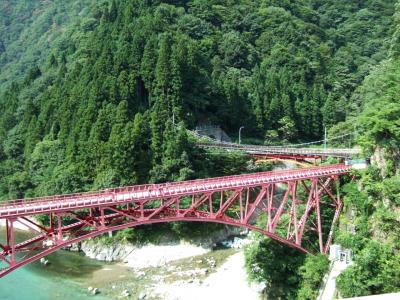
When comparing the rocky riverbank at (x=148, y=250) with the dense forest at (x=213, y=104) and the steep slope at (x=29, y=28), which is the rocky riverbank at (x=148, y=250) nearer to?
the dense forest at (x=213, y=104)

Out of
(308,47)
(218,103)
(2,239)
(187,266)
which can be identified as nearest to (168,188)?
(187,266)

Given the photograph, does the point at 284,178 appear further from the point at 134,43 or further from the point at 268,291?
the point at 134,43

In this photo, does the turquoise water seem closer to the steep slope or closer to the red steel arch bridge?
the red steel arch bridge

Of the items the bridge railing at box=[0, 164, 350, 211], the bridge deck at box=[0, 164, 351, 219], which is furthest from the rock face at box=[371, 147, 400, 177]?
the bridge railing at box=[0, 164, 350, 211]

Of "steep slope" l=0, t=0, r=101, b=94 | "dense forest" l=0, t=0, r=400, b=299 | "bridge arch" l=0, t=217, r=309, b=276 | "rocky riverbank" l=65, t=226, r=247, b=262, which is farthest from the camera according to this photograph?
"steep slope" l=0, t=0, r=101, b=94

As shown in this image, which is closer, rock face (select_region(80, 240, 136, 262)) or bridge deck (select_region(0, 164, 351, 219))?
bridge deck (select_region(0, 164, 351, 219))

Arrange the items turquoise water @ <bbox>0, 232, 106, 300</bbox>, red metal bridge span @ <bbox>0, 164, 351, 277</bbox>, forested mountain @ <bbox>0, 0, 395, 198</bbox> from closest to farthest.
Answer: red metal bridge span @ <bbox>0, 164, 351, 277</bbox>, turquoise water @ <bbox>0, 232, 106, 300</bbox>, forested mountain @ <bbox>0, 0, 395, 198</bbox>
